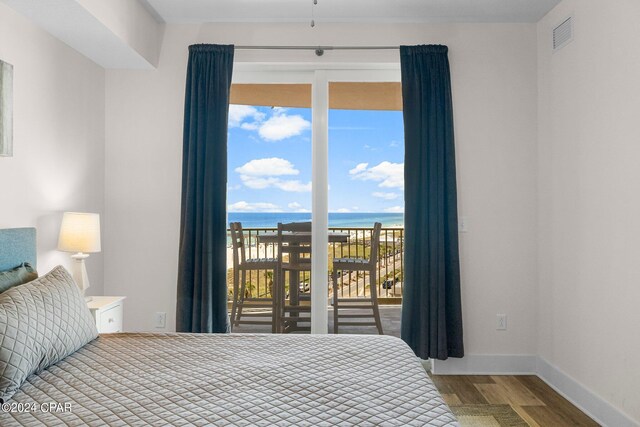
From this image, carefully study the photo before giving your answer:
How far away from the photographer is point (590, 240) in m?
2.95

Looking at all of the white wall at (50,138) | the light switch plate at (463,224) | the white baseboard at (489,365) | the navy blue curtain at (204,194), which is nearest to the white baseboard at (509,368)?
the white baseboard at (489,365)

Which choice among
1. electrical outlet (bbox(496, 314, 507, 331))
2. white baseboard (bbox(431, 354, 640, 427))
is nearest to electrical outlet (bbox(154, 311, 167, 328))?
white baseboard (bbox(431, 354, 640, 427))

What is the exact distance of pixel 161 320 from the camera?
12.1ft

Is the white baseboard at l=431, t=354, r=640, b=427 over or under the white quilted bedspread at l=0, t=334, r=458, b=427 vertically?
under

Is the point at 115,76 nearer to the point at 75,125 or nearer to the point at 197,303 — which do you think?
the point at 75,125

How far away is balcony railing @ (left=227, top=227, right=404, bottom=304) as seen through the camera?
374 centimetres

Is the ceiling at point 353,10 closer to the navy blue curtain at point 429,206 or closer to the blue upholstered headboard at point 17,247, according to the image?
the navy blue curtain at point 429,206

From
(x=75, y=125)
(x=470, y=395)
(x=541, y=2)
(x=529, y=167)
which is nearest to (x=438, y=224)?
(x=529, y=167)

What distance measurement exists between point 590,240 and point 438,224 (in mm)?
975

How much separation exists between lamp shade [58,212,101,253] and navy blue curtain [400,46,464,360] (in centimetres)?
216

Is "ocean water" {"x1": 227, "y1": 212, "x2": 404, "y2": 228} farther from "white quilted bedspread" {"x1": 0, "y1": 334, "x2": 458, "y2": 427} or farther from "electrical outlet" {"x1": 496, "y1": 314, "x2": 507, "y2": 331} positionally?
"white quilted bedspread" {"x1": 0, "y1": 334, "x2": 458, "y2": 427}

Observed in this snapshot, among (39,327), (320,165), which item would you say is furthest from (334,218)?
(39,327)

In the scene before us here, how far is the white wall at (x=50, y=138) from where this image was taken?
2.65 metres

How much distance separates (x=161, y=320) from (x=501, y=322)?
2.63 meters
